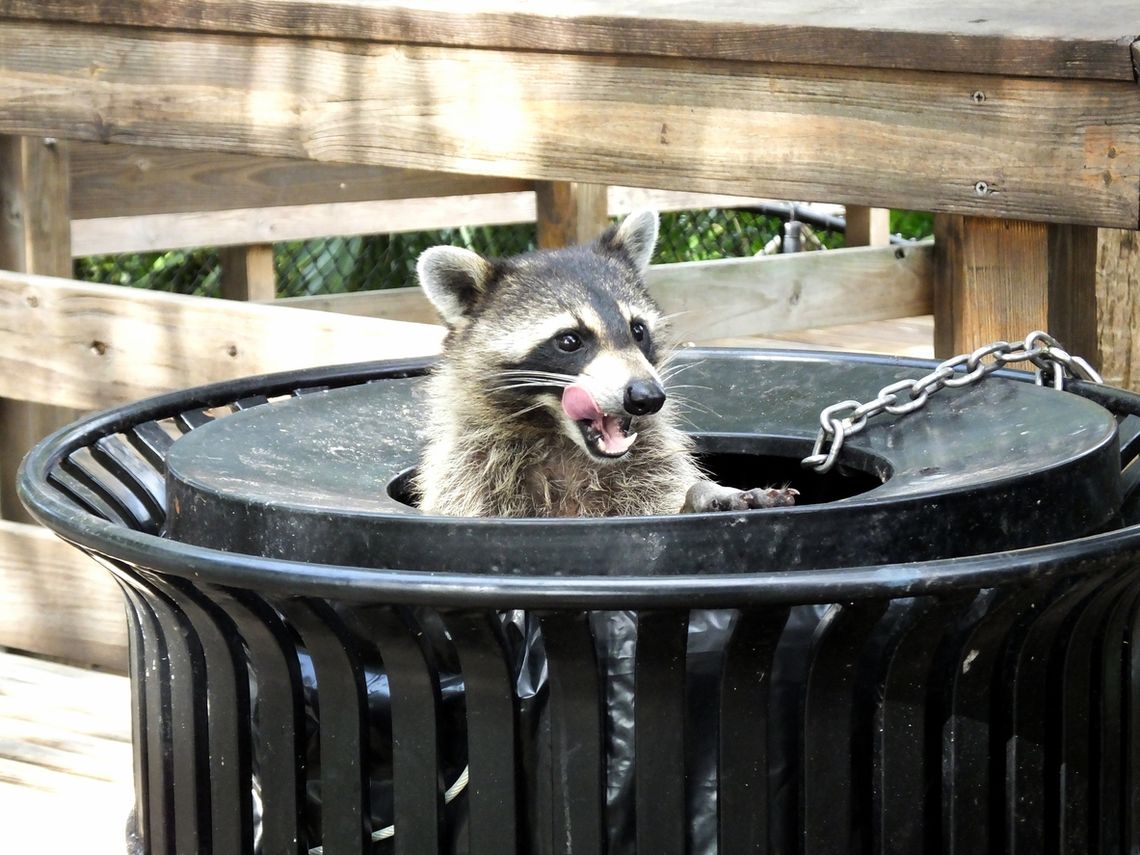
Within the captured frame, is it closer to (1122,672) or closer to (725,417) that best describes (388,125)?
(725,417)

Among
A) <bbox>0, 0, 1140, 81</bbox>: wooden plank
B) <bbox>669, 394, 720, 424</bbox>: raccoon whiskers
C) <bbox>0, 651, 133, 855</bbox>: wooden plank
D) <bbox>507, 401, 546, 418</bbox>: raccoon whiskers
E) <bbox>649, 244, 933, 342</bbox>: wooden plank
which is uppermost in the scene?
<bbox>0, 0, 1140, 81</bbox>: wooden plank

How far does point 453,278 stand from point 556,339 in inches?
11.1

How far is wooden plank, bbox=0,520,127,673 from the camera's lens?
3838 mm

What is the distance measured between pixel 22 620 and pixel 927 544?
301cm

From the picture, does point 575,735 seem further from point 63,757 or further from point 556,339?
point 63,757

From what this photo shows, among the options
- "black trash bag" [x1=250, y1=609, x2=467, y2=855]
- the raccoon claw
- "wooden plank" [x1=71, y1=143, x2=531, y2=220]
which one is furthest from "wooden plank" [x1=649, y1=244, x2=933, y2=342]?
"black trash bag" [x1=250, y1=609, x2=467, y2=855]

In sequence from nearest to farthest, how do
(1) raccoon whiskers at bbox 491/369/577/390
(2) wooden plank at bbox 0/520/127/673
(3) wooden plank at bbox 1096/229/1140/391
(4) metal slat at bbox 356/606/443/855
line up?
(4) metal slat at bbox 356/606/443/855
(1) raccoon whiskers at bbox 491/369/577/390
(3) wooden plank at bbox 1096/229/1140/391
(2) wooden plank at bbox 0/520/127/673

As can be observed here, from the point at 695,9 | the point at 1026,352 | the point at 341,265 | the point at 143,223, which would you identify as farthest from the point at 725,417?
the point at 341,265

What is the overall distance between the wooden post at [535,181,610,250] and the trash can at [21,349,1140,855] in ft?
10.3

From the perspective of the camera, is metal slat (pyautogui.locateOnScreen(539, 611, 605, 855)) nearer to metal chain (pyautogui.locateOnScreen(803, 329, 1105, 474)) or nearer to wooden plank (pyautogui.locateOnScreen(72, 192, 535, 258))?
metal chain (pyautogui.locateOnScreen(803, 329, 1105, 474))

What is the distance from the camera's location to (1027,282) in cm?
266

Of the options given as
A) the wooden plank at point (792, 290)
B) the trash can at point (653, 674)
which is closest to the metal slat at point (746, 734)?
the trash can at point (653, 674)

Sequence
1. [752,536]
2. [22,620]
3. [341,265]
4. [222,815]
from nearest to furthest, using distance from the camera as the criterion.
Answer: [752,536] → [222,815] → [22,620] → [341,265]

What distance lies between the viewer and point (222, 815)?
5.22ft
